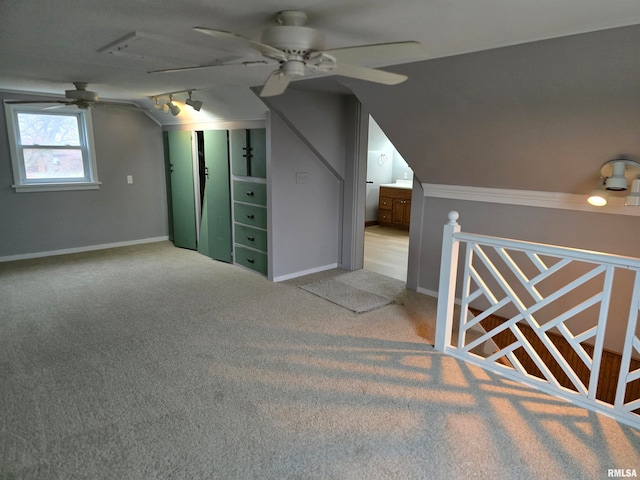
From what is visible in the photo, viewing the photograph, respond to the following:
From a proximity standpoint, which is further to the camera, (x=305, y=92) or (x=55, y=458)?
(x=305, y=92)

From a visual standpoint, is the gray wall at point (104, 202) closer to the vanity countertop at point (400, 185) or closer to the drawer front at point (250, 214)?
the drawer front at point (250, 214)

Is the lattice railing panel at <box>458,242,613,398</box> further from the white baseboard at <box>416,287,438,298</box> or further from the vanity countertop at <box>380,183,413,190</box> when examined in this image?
the vanity countertop at <box>380,183,413,190</box>

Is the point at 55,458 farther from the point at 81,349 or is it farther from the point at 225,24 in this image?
the point at 225,24

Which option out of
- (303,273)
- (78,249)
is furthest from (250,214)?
(78,249)

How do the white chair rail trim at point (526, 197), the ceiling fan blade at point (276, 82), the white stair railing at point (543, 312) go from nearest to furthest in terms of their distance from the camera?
the ceiling fan blade at point (276, 82) → the white stair railing at point (543, 312) → the white chair rail trim at point (526, 197)

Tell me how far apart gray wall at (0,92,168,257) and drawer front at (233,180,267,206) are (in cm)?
185

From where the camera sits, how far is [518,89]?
2541mm

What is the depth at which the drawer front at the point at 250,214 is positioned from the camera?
4496mm

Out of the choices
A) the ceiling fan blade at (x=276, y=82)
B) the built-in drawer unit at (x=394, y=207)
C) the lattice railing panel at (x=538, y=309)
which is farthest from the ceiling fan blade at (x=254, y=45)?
the built-in drawer unit at (x=394, y=207)

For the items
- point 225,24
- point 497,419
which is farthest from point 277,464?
point 225,24

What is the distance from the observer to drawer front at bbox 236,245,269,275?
458 centimetres

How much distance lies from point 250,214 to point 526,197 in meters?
2.81

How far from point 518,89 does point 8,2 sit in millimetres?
2706

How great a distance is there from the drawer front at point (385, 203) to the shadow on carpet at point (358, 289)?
114 inches
